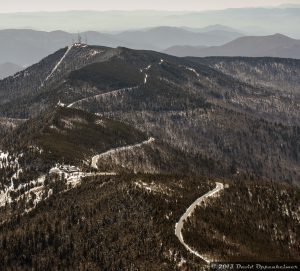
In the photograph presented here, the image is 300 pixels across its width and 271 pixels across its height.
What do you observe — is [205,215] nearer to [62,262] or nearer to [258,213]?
[258,213]

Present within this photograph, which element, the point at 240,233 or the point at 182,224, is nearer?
the point at 182,224

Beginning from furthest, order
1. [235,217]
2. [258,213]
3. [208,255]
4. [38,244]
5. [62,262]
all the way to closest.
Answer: [258,213], [235,217], [38,244], [62,262], [208,255]

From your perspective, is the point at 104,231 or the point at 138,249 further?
the point at 104,231

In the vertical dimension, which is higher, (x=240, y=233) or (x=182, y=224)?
(x=182, y=224)

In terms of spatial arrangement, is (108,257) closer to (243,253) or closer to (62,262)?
(62,262)

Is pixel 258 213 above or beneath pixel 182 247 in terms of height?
beneath

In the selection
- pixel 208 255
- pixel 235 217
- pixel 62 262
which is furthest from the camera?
pixel 235 217

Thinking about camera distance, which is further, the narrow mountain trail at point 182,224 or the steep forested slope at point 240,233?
the steep forested slope at point 240,233

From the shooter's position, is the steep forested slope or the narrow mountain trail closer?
the narrow mountain trail

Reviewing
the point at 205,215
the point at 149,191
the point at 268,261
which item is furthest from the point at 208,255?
the point at 149,191
